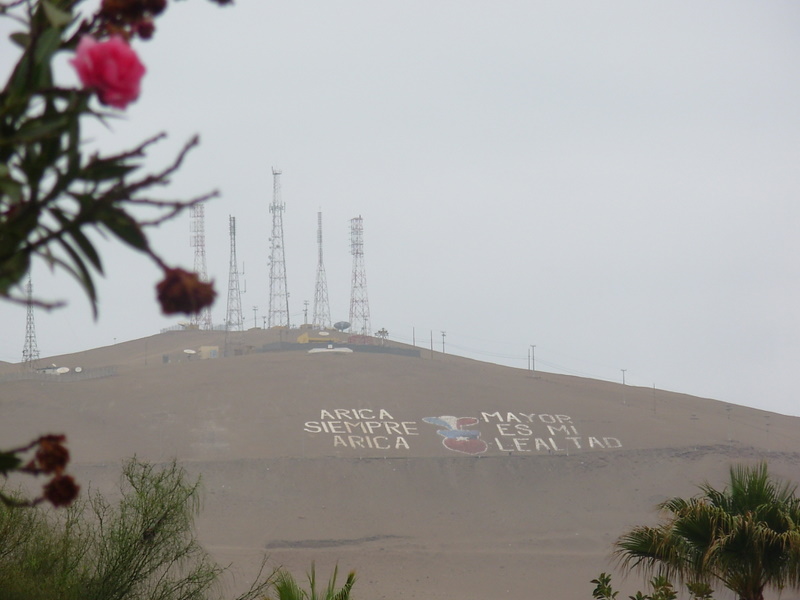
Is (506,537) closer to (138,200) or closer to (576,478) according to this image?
(576,478)

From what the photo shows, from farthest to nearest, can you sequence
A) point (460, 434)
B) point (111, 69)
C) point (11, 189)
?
point (460, 434) → point (11, 189) → point (111, 69)

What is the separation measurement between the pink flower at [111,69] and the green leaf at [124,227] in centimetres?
42

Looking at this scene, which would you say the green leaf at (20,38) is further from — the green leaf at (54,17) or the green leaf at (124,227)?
the green leaf at (124,227)

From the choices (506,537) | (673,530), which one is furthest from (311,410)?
(673,530)

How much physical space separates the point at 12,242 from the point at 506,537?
45884 mm

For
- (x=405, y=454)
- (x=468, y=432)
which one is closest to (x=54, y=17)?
(x=405, y=454)

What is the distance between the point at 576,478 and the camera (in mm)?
53500

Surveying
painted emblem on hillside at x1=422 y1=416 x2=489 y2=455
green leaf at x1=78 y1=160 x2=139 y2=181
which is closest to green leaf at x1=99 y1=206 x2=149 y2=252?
green leaf at x1=78 y1=160 x2=139 y2=181

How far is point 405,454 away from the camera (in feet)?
181

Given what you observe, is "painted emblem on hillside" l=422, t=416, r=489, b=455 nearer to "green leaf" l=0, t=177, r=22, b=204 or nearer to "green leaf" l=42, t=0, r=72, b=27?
"green leaf" l=0, t=177, r=22, b=204

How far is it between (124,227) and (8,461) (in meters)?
0.82

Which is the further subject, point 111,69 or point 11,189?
point 11,189

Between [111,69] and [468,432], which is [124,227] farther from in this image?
[468,432]

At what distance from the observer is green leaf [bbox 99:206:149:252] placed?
3.07 metres
